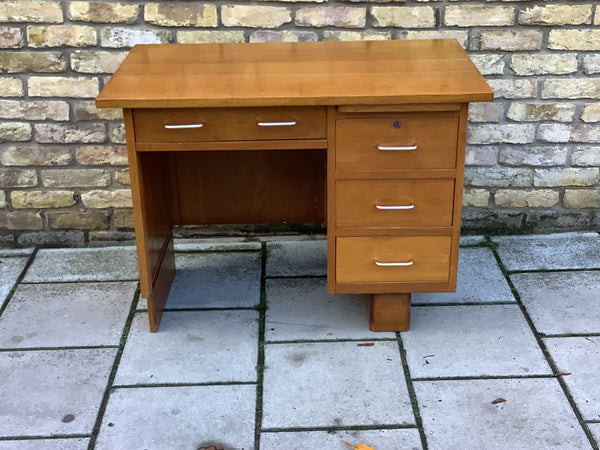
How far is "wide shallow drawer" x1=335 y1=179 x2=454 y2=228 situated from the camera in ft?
8.20

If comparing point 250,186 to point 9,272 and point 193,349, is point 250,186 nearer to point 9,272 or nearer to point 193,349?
point 193,349

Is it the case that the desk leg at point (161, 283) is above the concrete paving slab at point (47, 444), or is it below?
above

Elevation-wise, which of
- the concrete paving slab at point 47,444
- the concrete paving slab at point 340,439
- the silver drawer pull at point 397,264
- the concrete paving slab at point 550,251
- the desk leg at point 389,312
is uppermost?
the silver drawer pull at point 397,264

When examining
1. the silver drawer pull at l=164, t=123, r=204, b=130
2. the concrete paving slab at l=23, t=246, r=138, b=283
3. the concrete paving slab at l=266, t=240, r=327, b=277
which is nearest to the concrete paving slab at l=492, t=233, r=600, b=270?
the concrete paving slab at l=266, t=240, r=327, b=277

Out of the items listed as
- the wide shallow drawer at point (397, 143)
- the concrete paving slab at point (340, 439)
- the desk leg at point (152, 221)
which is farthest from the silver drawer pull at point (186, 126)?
the concrete paving slab at point (340, 439)

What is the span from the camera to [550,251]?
3342 millimetres

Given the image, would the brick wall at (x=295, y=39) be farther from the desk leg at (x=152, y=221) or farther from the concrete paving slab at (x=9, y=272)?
the desk leg at (x=152, y=221)

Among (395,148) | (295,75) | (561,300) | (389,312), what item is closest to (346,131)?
(395,148)

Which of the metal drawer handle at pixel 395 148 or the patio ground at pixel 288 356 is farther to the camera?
the metal drawer handle at pixel 395 148

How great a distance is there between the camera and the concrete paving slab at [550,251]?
3.23 m

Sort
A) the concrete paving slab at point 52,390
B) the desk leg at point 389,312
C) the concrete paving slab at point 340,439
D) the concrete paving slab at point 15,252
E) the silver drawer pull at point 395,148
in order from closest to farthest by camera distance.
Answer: the concrete paving slab at point 340,439 → the concrete paving slab at point 52,390 → the silver drawer pull at point 395,148 → the desk leg at point 389,312 → the concrete paving slab at point 15,252

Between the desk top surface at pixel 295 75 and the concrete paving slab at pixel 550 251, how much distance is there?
1002mm

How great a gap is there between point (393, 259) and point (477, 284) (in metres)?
0.64

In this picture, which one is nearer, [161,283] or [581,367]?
[581,367]
